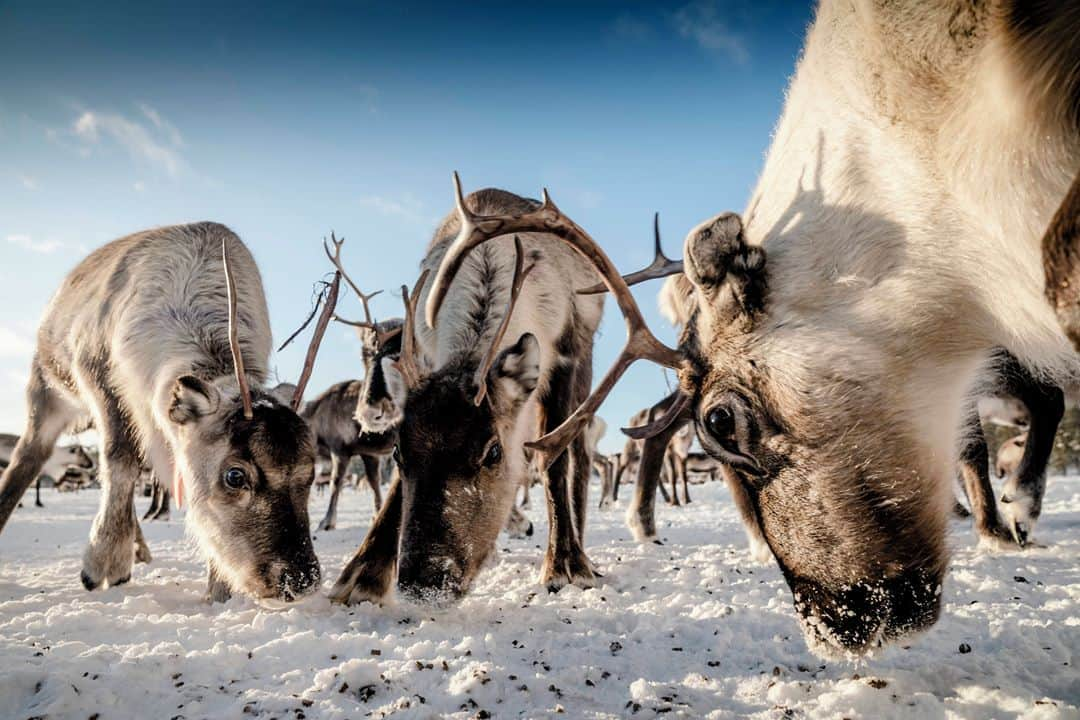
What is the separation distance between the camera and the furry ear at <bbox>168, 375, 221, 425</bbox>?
3900mm

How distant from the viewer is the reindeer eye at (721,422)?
7.71 ft

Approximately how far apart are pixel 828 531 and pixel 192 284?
487 cm

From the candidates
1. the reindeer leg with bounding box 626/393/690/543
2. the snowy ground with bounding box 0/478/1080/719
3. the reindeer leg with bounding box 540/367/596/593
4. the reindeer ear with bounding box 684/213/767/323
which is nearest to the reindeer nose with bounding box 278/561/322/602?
the snowy ground with bounding box 0/478/1080/719

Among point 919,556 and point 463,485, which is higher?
point 463,485

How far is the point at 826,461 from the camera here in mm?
2180

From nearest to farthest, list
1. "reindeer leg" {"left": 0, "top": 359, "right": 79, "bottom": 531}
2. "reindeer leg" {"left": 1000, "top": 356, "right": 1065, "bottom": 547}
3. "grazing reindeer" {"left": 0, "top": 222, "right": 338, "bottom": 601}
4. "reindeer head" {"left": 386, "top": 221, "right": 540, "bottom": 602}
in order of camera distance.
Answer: "reindeer head" {"left": 386, "top": 221, "right": 540, "bottom": 602}, "grazing reindeer" {"left": 0, "top": 222, "right": 338, "bottom": 601}, "reindeer leg" {"left": 1000, "top": 356, "right": 1065, "bottom": 547}, "reindeer leg" {"left": 0, "top": 359, "right": 79, "bottom": 531}

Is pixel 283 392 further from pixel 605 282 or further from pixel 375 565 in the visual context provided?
pixel 605 282

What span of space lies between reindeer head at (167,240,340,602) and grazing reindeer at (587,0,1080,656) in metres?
2.56

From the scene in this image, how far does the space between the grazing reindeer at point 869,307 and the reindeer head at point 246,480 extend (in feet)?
8.39

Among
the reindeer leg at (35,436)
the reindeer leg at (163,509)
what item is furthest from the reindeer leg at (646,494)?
the reindeer leg at (163,509)

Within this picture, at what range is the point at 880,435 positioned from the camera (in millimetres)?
2131

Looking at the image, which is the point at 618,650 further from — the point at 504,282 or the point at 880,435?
the point at 504,282

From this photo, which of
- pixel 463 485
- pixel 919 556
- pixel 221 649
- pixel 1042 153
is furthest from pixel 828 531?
pixel 221 649

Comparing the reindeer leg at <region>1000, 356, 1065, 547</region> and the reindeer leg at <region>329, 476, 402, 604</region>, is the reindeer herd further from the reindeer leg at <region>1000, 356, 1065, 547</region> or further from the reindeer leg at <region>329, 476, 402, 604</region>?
the reindeer leg at <region>1000, 356, 1065, 547</region>
